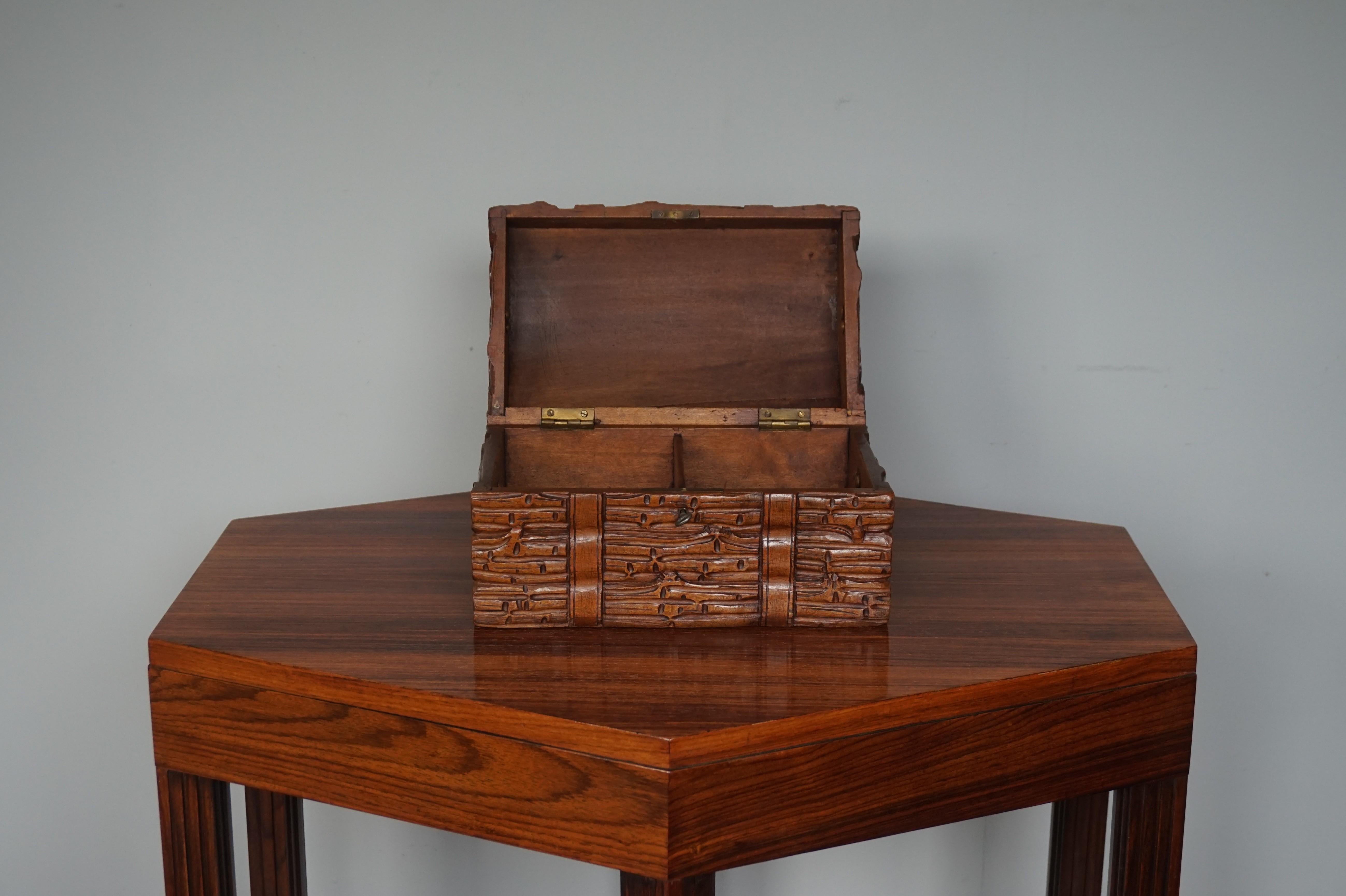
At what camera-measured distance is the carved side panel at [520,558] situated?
3.64 ft

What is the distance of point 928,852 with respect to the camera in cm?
200

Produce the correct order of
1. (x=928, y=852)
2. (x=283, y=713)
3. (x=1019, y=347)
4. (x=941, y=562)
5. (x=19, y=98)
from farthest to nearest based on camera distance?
(x=928, y=852)
(x=1019, y=347)
(x=19, y=98)
(x=941, y=562)
(x=283, y=713)

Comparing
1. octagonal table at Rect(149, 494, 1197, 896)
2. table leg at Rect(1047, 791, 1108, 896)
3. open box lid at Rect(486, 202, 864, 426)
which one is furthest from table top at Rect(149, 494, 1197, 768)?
table leg at Rect(1047, 791, 1108, 896)

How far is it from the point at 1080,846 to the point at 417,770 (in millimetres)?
846

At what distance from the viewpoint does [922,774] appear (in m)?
1.03

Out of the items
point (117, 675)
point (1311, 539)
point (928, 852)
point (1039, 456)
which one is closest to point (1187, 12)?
point (1039, 456)

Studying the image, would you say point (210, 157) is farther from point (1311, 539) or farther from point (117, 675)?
point (1311, 539)

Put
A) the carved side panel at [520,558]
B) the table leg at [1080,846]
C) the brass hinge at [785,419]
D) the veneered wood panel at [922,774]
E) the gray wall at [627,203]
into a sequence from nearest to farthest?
the veneered wood panel at [922,774], the carved side panel at [520,558], the brass hinge at [785,419], the table leg at [1080,846], the gray wall at [627,203]

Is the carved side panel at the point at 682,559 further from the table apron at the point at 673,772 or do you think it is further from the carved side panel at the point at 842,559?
the table apron at the point at 673,772

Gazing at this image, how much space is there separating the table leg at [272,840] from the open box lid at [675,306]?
511 mm

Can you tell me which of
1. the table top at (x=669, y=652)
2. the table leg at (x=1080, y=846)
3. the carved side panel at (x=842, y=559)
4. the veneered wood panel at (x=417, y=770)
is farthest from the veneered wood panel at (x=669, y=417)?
the table leg at (x=1080, y=846)

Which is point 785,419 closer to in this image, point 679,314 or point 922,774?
point 679,314

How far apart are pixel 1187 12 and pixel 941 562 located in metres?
0.88

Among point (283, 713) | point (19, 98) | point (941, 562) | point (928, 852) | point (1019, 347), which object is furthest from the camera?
point (928, 852)
